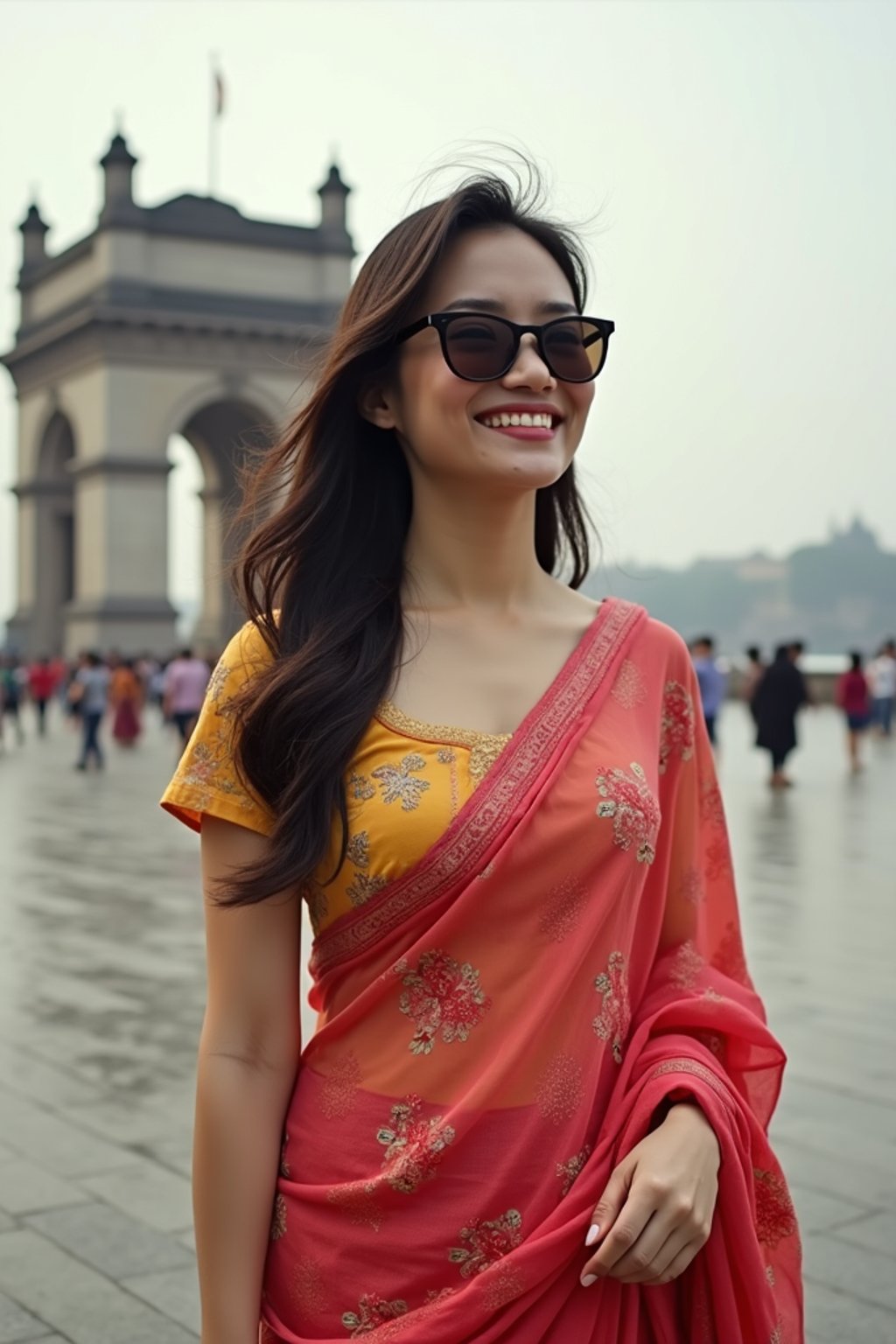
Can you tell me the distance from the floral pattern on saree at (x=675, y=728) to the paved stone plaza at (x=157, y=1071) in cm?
204

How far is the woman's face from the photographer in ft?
6.81

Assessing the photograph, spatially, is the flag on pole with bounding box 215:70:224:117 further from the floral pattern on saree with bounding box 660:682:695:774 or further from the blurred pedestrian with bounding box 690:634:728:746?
the floral pattern on saree with bounding box 660:682:695:774

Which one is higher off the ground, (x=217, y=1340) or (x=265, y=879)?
(x=265, y=879)

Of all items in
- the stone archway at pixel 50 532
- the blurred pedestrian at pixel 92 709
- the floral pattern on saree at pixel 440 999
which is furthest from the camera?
the stone archway at pixel 50 532

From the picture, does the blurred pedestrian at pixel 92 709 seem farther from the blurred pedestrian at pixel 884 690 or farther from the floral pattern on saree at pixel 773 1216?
the floral pattern on saree at pixel 773 1216

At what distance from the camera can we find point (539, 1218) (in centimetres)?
188

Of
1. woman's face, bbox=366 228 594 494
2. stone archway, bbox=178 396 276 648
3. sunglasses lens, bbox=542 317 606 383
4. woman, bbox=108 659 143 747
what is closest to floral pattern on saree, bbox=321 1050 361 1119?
woman's face, bbox=366 228 594 494

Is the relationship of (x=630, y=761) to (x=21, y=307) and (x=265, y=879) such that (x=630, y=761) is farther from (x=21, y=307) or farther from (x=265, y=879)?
(x=21, y=307)

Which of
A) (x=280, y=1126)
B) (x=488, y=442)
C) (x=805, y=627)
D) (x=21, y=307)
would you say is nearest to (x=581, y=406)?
(x=488, y=442)

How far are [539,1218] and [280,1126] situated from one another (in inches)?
12.9

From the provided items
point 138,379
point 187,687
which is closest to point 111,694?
point 187,687

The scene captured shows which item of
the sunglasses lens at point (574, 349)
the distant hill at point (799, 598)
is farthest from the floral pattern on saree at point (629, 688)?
the distant hill at point (799, 598)

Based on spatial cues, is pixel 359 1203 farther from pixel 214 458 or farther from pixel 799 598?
pixel 799 598

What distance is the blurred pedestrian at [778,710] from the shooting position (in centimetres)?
1816
